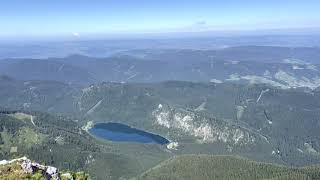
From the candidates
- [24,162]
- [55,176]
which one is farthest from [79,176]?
[24,162]

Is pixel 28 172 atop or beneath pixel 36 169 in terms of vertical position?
atop

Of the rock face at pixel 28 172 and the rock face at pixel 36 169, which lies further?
the rock face at pixel 36 169

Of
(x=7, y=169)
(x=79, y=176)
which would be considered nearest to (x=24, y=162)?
(x=7, y=169)

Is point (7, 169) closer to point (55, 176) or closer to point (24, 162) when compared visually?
point (24, 162)

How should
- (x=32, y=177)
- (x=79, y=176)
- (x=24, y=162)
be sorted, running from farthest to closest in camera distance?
(x=79, y=176) < (x=24, y=162) < (x=32, y=177)

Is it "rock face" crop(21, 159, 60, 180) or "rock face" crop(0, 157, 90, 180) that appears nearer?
"rock face" crop(0, 157, 90, 180)

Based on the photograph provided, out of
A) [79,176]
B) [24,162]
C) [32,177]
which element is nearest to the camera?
[32,177]

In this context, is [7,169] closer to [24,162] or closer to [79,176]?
[24,162]

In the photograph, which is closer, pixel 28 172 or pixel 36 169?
pixel 28 172

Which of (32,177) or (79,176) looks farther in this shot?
(79,176)
